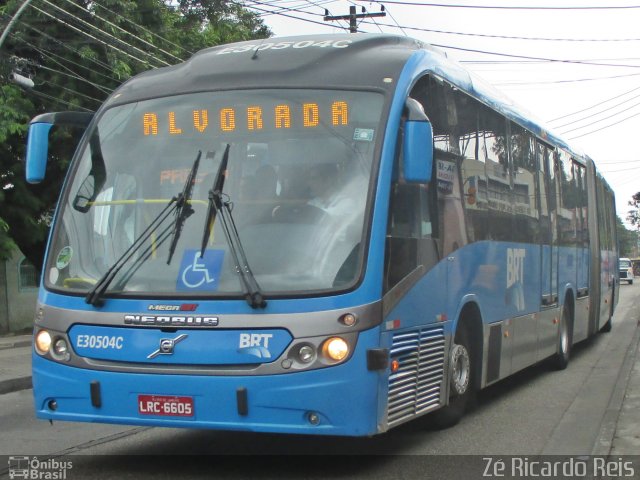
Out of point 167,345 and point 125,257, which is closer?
point 167,345

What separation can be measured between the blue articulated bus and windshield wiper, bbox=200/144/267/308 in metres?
0.01

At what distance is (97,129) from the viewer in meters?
7.42

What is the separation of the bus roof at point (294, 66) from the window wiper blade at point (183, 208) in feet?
2.71

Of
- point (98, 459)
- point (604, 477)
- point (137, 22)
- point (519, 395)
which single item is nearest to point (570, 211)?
point (519, 395)

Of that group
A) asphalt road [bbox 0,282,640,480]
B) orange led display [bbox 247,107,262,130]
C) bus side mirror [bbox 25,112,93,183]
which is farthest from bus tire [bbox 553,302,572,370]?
bus side mirror [bbox 25,112,93,183]

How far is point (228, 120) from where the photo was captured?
273 inches

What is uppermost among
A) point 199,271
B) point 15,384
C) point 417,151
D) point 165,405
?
point 417,151

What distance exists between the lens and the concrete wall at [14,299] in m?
23.3

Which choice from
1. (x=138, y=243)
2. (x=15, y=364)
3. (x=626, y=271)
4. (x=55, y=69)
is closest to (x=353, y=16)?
(x=55, y=69)

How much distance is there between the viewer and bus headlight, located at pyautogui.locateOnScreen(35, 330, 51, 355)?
6.78 m

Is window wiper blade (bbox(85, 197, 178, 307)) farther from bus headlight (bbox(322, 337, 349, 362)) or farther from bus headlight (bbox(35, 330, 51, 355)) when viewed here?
bus headlight (bbox(322, 337, 349, 362))

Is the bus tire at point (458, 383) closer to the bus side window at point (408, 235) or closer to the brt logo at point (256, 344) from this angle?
the bus side window at point (408, 235)

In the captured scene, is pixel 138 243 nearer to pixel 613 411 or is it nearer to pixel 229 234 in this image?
→ pixel 229 234

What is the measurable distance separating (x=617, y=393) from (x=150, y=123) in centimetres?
639
